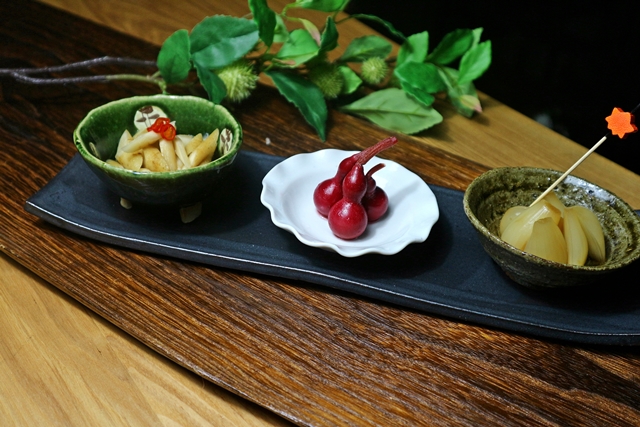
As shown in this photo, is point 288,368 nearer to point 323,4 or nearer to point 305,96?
point 305,96

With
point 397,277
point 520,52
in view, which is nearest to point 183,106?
point 397,277

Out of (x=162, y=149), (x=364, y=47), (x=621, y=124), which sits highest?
(x=621, y=124)

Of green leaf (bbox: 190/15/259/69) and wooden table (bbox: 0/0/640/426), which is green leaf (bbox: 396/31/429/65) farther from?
wooden table (bbox: 0/0/640/426)

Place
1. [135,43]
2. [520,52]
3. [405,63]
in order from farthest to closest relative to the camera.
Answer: [520,52]
[135,43]
[405,63]

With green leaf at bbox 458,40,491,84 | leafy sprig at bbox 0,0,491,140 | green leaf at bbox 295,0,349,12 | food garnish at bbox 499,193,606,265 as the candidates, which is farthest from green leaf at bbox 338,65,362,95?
food garnish at bbox 499,193,606,265

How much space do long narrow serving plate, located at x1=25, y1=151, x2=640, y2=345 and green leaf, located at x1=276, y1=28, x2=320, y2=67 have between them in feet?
1.23

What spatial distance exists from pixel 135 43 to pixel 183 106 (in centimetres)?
55

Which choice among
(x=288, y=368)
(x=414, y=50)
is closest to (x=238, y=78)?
(x=414, y=50)

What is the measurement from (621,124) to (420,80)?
1.71 feet

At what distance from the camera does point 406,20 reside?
2062mm

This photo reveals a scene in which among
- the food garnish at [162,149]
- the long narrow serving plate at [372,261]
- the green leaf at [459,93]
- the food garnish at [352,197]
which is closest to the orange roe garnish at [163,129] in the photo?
the food garnish at [162,149]

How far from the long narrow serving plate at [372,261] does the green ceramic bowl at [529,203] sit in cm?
5

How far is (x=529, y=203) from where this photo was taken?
3.01 feet

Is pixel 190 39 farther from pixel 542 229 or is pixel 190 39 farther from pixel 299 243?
pixel 542 229
